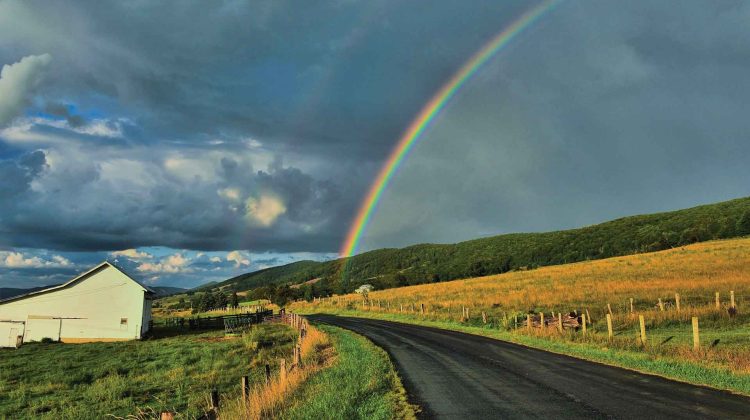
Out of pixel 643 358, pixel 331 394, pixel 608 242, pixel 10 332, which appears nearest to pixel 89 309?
pixel 10 332

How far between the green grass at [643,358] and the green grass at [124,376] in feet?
40.0

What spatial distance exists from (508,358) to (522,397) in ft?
21.1

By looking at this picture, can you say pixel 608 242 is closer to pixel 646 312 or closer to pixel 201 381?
pixel 646 312

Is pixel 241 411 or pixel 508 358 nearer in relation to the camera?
pixel 241 411

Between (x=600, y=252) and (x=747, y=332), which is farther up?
(x=600, y=252)

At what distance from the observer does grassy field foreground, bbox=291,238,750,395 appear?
14125 millimetres

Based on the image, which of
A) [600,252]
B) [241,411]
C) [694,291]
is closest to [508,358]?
[241,411]

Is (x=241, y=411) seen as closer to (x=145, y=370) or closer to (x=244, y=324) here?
(x=145, y=370)

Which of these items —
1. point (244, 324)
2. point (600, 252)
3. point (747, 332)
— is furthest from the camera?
point (600, 252)

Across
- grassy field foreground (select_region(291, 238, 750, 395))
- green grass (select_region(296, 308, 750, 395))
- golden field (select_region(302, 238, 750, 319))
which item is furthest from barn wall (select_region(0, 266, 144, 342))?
green grass (select_region(296, 308, 750, 395))

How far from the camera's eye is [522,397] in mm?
10492

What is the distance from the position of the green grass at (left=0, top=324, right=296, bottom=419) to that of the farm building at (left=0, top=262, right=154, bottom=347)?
22.1 feet

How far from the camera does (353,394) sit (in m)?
10.7

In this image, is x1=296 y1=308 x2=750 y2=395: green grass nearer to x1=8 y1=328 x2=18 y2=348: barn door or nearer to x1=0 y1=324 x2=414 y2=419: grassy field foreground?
x1=0 y1=324 x2=414 y2=419: grassy field foreground
